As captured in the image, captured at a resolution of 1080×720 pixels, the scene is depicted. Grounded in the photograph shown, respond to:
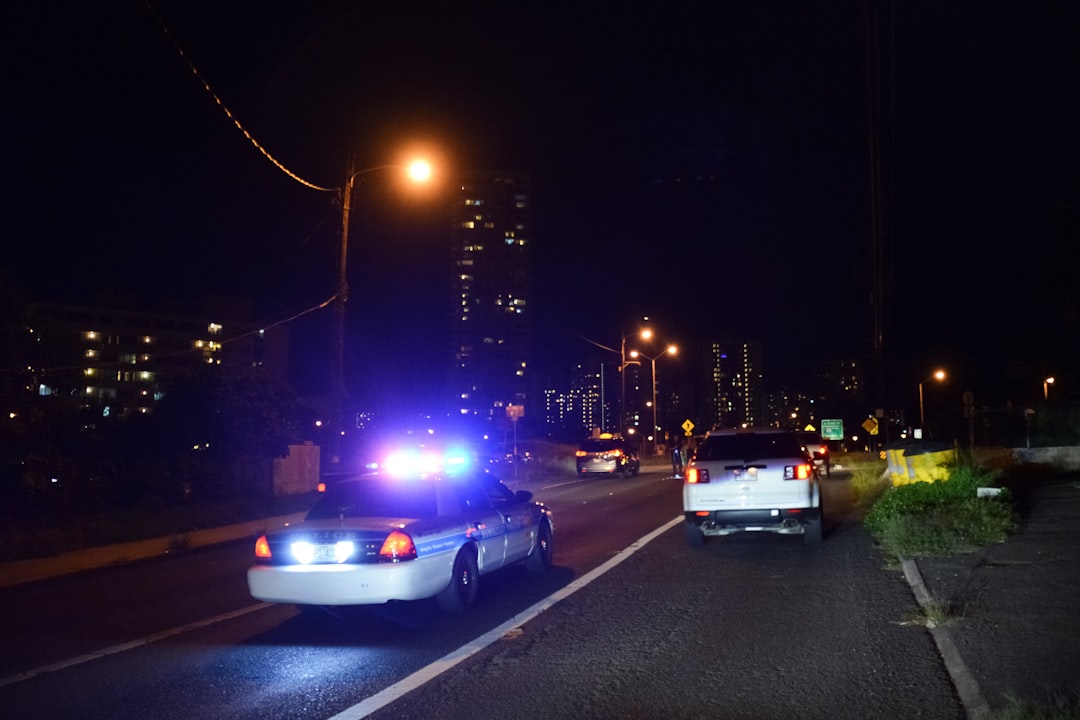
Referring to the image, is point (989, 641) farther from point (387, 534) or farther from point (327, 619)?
point (327, 619)

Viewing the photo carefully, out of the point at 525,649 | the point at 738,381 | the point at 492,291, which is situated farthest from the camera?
the point at 738,381

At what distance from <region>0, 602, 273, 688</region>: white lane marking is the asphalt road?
0.03 m

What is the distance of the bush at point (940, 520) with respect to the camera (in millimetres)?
11367

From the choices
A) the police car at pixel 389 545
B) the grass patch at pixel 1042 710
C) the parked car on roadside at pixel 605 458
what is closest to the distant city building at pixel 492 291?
the parked car on roadside at pixel 605 458

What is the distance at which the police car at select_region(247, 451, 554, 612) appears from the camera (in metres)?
8.60

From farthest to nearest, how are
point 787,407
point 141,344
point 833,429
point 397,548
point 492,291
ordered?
1. point 787,407
2. point 492,291
3. point 141,344
4. point 833,429
5. point 397,548

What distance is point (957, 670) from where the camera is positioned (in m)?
6.49

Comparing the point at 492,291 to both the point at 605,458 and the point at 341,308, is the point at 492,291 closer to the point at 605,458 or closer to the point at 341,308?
the point at 605,458

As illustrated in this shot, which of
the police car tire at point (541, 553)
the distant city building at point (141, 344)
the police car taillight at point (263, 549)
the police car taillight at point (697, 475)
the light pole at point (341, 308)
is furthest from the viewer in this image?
the distant city building at point (141, 344)

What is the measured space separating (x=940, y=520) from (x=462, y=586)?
6121 mm

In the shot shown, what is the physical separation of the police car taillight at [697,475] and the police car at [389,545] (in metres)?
3.32

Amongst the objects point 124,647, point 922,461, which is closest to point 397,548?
point 124,647

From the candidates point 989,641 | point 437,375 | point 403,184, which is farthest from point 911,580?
point 437,375

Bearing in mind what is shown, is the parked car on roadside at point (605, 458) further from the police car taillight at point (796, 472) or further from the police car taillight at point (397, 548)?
the police car taillight at point (397, 548)
